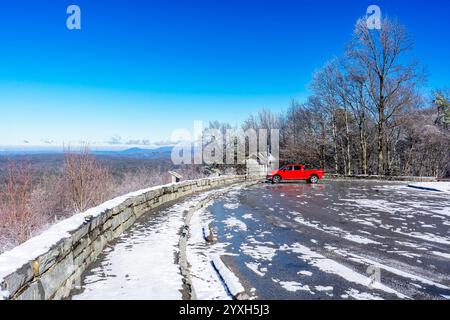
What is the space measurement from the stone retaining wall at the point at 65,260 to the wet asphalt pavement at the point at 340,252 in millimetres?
2525

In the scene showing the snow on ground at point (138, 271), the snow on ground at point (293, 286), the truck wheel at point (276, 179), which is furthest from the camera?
the truck wheel at point (276, 179)

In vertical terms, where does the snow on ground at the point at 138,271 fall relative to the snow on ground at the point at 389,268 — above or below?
above

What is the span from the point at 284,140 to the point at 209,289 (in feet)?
198

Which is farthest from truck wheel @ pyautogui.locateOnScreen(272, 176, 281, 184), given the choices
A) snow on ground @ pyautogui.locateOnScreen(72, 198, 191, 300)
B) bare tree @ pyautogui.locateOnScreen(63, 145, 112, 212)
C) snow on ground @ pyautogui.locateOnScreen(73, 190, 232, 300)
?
snow on ground @ pyautogui.locateOnScreen(72, 198, 191, 300)

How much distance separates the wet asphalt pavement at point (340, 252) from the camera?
4367mm

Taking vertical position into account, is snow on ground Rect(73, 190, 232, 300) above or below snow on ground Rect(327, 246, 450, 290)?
above

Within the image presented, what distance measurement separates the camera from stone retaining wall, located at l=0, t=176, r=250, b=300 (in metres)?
3.04

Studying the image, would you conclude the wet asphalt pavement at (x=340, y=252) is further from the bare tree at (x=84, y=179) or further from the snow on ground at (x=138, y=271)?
the bare tree at (x=84, y=179)

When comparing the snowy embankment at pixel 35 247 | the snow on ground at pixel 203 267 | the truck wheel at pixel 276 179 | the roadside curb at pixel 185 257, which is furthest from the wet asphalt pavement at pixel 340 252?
the truck wheel at pixel 276 179

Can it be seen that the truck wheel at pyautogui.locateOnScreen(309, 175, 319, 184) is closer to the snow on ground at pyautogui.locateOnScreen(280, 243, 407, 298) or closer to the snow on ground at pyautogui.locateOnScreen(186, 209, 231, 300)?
the snow on ground at pyautogui.locateOnScreen(186, 209, 231, 300)

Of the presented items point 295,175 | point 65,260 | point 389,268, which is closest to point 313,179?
point 295,175

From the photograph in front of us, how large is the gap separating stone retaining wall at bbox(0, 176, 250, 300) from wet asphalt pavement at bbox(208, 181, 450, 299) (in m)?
2.52
